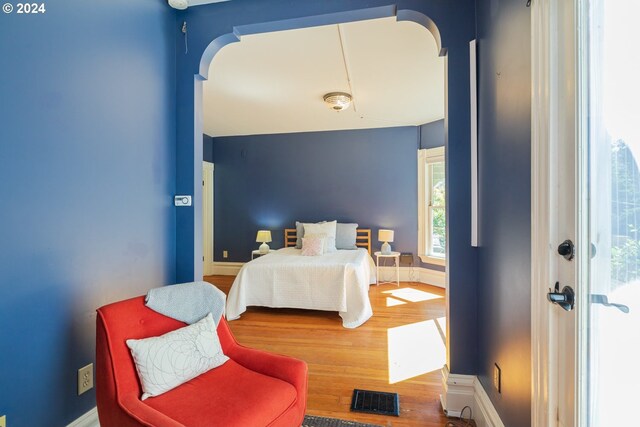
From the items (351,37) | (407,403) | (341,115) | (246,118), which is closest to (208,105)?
(246,118)

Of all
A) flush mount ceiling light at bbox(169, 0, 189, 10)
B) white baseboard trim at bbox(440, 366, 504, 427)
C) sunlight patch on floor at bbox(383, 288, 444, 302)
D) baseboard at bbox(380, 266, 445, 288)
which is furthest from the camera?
baseboard at bbox(380, 266, 445, 288)

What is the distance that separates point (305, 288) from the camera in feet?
11.6

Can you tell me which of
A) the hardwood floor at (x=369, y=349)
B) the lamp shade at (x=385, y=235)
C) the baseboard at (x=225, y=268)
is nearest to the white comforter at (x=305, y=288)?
the hardwood floor at (x=369, y=349)

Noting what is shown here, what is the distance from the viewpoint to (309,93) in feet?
12.3

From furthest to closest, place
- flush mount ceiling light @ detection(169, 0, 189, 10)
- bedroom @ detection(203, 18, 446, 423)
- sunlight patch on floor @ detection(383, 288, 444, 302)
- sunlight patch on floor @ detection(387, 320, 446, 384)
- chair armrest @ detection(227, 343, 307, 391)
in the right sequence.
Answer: sunlight patch on floor @ detection(383, 288, 444, 302), bedroom @ detection(203, 18, 446, 423), sunlight patch on floor @ detection(387, 320, 446, 384), flush mount ceiling light @ detection(169, 0, 189, 10), chair armrest @ detection(227, 343, 307, 391)

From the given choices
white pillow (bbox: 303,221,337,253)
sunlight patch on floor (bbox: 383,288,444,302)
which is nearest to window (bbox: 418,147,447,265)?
sunlight patch on floor (bbox: 383,288,444,302)

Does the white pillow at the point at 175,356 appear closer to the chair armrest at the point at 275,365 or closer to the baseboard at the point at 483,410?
the chair armrest at the point at 275,365

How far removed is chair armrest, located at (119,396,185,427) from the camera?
1.06m

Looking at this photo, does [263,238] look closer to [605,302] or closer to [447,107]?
[447,107]

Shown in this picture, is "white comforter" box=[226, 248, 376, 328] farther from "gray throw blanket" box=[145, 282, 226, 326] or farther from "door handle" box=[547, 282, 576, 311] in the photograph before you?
"door handle" box=[547, 282, 576, 311]

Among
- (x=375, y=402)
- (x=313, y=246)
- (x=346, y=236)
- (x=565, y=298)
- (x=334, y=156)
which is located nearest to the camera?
(x=565, y=298)

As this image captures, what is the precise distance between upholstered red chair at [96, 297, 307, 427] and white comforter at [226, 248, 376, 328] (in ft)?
6.32


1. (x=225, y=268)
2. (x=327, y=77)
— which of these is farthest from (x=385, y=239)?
(x=225, y=268)

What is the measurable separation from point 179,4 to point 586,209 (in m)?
2.56
